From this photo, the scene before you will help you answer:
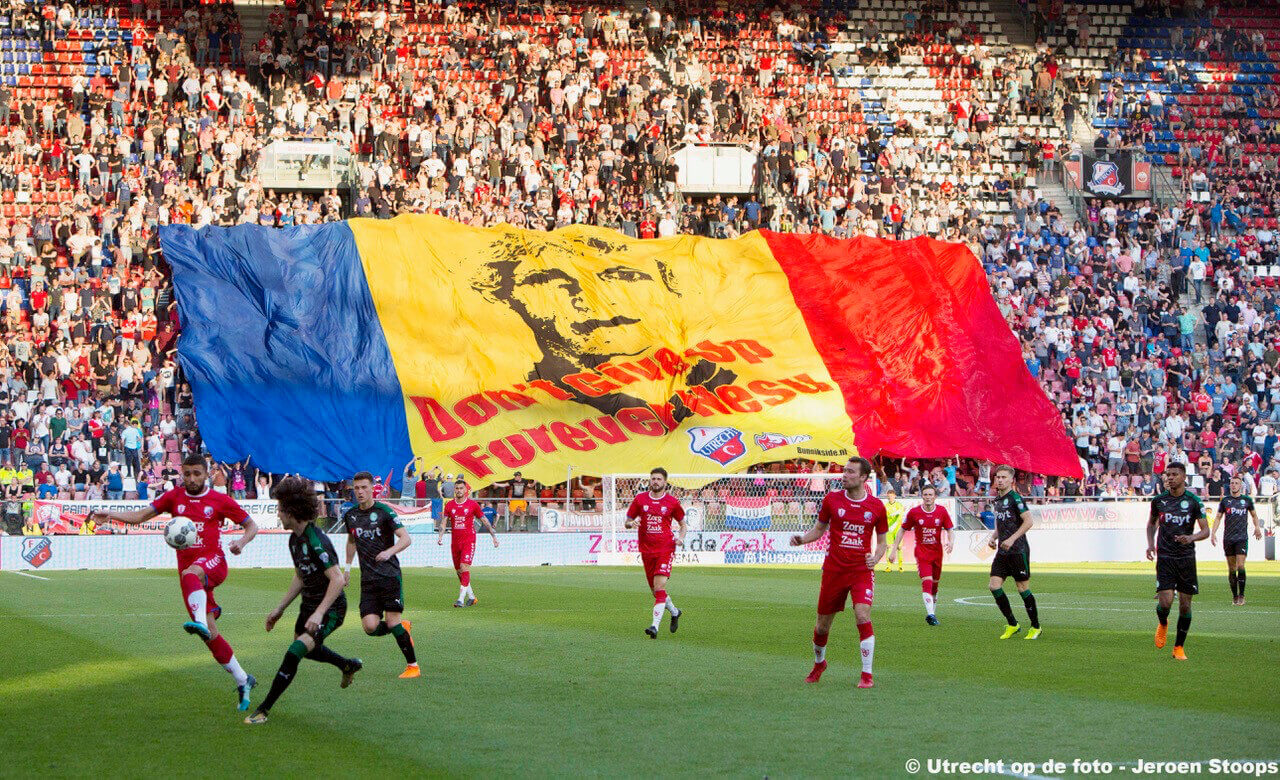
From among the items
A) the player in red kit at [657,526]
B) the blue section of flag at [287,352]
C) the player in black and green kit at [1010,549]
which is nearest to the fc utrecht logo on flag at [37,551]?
the blue section of flag at [287,352]

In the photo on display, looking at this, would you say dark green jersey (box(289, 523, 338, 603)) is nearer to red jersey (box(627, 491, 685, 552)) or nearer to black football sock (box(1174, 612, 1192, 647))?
red jersey (box(627, 491, 685, 552))

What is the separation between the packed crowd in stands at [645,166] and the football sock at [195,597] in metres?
23.4

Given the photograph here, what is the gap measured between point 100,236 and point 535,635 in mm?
25818

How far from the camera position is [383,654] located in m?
15.8

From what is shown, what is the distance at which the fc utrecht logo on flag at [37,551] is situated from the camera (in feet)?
105

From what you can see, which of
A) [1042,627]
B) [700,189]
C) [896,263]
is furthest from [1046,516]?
[1042,627]

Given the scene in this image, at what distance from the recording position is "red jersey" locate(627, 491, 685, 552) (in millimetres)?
18375

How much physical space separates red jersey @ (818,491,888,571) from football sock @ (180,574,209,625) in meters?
5.16

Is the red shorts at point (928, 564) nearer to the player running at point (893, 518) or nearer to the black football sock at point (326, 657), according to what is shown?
the player running at point (893, 518)

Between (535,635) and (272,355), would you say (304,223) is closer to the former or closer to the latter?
(272,355)

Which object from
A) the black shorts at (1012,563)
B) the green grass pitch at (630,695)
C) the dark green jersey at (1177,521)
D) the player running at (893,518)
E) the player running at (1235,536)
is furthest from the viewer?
the player running at (893,518)

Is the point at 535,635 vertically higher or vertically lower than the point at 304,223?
lower

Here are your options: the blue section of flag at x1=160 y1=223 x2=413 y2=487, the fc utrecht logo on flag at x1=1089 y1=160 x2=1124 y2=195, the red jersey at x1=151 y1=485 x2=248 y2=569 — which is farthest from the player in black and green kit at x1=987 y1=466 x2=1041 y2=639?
the fc utrecht logo on flag at x1=1089 y1=160 x2=1124 y2=195

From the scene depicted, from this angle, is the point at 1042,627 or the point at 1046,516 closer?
the point at 1042,627
